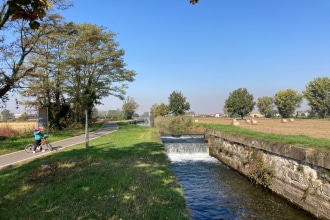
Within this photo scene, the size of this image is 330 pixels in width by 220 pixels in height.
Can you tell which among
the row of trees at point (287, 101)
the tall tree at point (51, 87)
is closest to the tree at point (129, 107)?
the row of trees at point (287, 101)

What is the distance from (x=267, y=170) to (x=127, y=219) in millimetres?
7236

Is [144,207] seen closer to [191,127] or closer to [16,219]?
[16,219]

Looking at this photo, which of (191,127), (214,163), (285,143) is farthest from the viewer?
(191,127)

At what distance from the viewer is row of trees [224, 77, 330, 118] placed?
67500 millimetres

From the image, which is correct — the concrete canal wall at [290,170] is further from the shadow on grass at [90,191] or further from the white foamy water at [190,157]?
the shadow on grass at [90,191]

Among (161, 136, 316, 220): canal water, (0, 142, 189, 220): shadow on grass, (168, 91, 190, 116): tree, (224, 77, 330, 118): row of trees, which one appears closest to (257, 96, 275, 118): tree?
(224, 77, 330, 118): row of trees

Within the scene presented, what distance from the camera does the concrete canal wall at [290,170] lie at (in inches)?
296

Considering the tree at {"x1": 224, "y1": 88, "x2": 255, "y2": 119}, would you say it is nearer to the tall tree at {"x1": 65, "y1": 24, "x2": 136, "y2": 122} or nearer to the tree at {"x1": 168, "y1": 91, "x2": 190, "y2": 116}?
the tree at {"x1": 168, "y1": 91, "x2": 190, "y2": 116}

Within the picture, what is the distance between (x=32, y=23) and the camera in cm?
300

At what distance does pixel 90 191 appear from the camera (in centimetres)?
775

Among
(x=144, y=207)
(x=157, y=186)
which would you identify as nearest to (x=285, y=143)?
(x=157, y=186)

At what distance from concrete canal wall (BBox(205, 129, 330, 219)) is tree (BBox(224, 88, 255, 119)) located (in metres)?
53.8

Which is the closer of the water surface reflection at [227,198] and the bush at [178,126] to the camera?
the water surface reflection at [227,198]

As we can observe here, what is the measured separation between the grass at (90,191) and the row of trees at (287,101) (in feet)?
193
